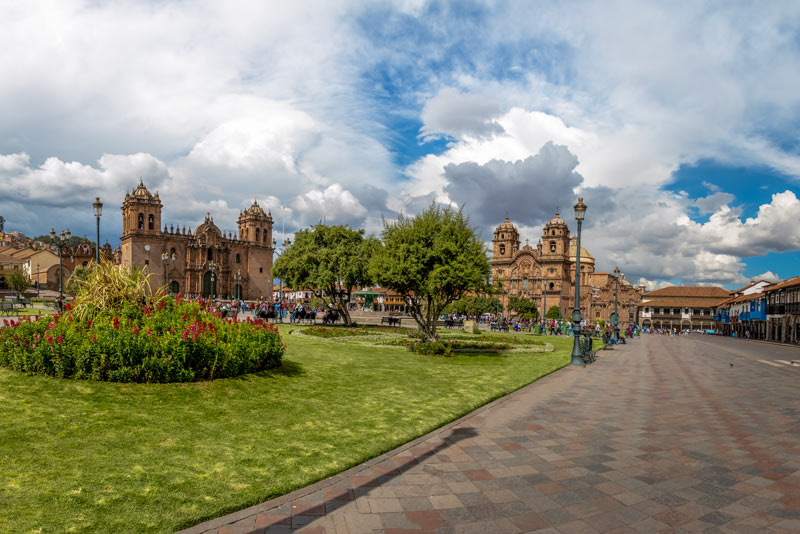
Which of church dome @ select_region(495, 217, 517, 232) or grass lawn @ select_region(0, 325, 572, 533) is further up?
church dome @ select_region(495, 217, 517, 232)

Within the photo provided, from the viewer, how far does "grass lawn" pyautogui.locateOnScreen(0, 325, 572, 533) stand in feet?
13.7

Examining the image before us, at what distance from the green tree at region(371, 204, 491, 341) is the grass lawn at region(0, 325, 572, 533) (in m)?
6.56

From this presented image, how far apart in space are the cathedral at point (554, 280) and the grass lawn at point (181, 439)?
84015 mm

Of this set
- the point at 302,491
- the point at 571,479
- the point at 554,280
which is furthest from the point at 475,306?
the point at 302,491

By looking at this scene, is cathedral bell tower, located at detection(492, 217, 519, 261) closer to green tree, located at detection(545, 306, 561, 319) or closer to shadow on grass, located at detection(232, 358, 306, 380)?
green tree, located at detection(545, 306, 561, 319)

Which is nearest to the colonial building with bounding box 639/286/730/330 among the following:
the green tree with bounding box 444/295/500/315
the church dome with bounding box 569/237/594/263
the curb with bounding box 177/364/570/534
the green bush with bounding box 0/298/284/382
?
the church dome with bounding box 569/237/594/263

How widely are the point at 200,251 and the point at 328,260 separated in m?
61.2

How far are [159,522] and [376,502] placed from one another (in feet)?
6.57

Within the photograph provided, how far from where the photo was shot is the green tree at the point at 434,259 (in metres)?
16.3

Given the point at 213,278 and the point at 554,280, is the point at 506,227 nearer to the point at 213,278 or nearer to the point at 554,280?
the point at 554,280

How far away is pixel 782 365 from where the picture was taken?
64.0 ft

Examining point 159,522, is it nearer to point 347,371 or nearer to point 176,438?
point 176,438

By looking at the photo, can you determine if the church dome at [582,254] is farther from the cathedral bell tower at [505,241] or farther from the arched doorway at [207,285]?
the arched doorway at [207,285]

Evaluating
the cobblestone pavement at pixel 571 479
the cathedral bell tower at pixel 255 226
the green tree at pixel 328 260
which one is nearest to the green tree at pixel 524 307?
the cathedral bell tower at pixel 255 226
